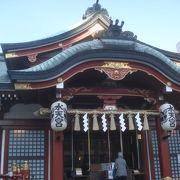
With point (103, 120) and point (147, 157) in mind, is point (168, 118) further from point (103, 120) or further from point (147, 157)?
point (147, 157)

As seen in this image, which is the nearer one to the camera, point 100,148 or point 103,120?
point 103,120

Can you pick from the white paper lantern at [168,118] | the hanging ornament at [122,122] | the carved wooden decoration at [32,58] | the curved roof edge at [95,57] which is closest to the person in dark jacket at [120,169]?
the hanging ornament at [122,122]

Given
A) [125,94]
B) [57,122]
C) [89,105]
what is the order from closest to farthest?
1. [57,122]
2. [125,94]
3. [89,105]

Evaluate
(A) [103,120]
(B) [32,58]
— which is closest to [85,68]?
(A) [103,120]

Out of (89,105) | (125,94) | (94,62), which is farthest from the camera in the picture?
(89,105)

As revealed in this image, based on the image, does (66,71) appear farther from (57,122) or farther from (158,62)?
(158,62)

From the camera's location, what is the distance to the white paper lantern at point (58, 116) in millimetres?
9344

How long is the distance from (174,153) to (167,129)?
9.01 ft

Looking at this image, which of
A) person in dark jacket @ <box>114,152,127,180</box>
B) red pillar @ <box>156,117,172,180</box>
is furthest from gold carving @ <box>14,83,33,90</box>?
red pillar @ <box>156,117,172,180</box>

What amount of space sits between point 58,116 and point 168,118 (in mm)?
3665

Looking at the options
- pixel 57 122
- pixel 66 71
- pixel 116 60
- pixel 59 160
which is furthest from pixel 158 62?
pixel 59 160

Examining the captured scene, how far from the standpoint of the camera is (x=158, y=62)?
33.8 ft

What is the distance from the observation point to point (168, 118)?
10172mm

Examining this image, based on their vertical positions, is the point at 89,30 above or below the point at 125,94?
above
